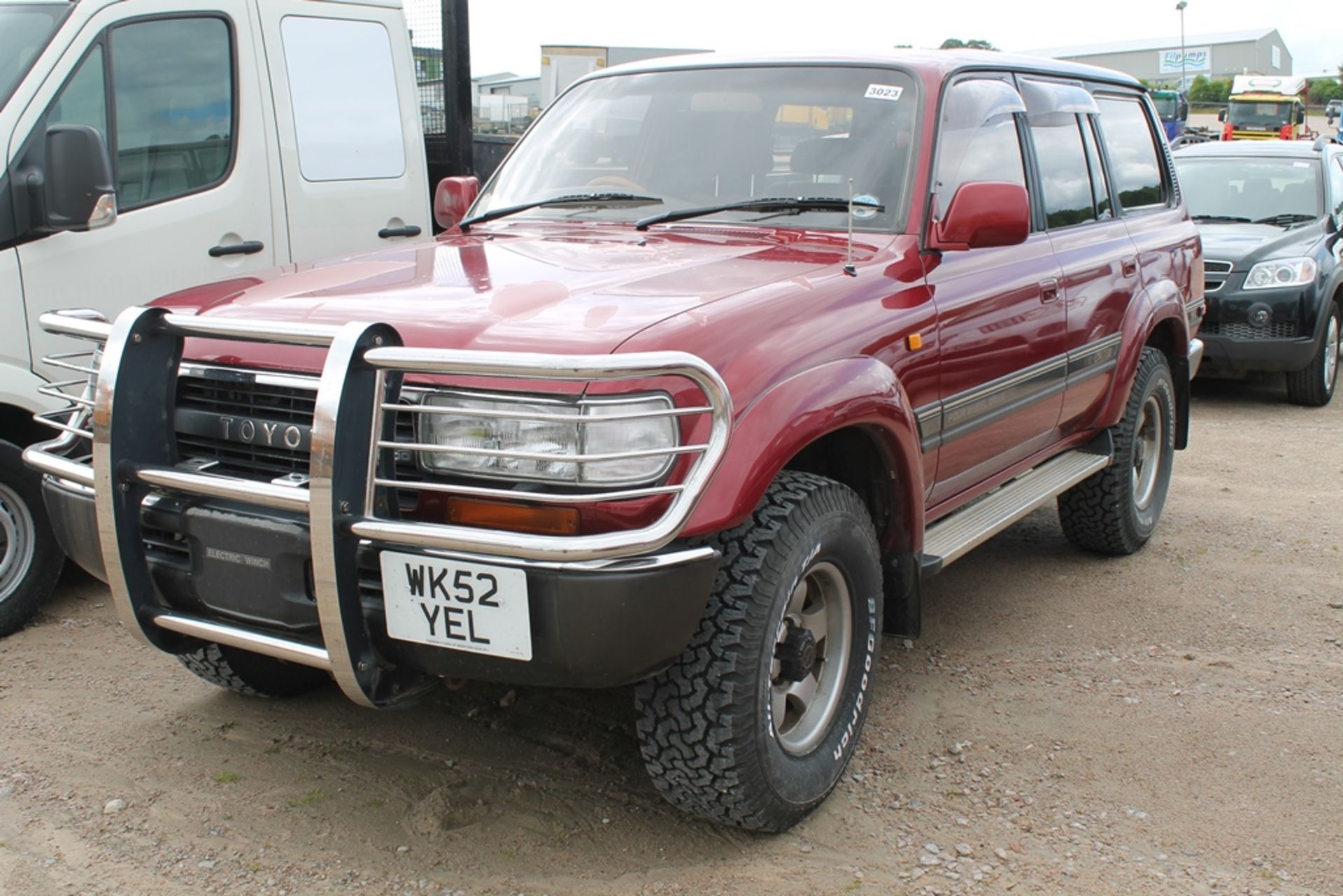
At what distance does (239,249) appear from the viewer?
5.01 metres

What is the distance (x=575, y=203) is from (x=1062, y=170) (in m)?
1.83

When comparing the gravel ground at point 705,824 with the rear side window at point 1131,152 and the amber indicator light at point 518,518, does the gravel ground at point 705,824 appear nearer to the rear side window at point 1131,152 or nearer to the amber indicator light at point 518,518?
the amber indicator light at point 518,518

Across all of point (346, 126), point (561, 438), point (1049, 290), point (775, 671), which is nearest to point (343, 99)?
point (346, 126)

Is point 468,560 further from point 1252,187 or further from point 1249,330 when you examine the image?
point 1252,187

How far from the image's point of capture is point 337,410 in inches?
99.3

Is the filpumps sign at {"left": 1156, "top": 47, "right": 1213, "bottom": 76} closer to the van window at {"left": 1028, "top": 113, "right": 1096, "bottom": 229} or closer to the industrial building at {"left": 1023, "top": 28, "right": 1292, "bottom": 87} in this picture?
the industrial building at {"left": 1023, "top": 28, "right": 1292, "bottom": 87}

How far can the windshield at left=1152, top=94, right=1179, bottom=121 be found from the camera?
36031 millimetres

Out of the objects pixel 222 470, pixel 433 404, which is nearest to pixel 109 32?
pixel 222 470

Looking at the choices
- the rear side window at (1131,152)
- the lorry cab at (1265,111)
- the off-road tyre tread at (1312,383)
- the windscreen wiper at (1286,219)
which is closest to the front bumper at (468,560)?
the rear side window at (1131,152)

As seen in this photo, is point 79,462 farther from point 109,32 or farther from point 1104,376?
point 1104,376

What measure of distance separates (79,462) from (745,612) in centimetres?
170

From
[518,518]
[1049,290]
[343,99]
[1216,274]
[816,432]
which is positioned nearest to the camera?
[518,518]

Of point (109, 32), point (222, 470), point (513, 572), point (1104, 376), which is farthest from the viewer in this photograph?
point (1104, 376)

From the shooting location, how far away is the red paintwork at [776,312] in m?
2.76
